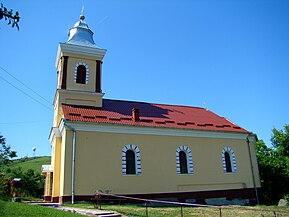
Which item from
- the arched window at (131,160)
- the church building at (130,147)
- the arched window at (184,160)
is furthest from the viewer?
the arched window at (184,160)

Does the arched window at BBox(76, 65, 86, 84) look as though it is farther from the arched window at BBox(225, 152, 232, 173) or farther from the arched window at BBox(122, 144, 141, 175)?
the arched window at BBox(225, 152, 232, 173)

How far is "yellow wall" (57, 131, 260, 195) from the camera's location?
57.5 ft

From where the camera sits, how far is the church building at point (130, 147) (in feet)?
58.3

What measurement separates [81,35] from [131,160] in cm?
1267

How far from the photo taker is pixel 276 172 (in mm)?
24984

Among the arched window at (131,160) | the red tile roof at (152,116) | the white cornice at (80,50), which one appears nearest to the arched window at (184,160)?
the red tile roof at (152,116)

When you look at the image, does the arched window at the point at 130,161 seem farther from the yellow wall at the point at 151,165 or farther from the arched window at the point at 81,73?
the arched window at the point at 81,73

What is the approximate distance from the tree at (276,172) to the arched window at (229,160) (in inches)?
167

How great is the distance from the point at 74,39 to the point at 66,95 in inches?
223

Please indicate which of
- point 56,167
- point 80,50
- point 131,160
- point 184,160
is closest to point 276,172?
point 184,160

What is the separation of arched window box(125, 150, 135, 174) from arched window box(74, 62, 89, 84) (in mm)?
7602

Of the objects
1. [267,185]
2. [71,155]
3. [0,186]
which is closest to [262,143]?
[267,185]

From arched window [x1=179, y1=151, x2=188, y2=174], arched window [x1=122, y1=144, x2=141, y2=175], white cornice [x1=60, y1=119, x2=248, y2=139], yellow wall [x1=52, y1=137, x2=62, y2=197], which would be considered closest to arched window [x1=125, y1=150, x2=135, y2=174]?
arched window [x1=122, y1=144, x2=141, y2=175]

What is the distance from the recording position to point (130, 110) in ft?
74.3
